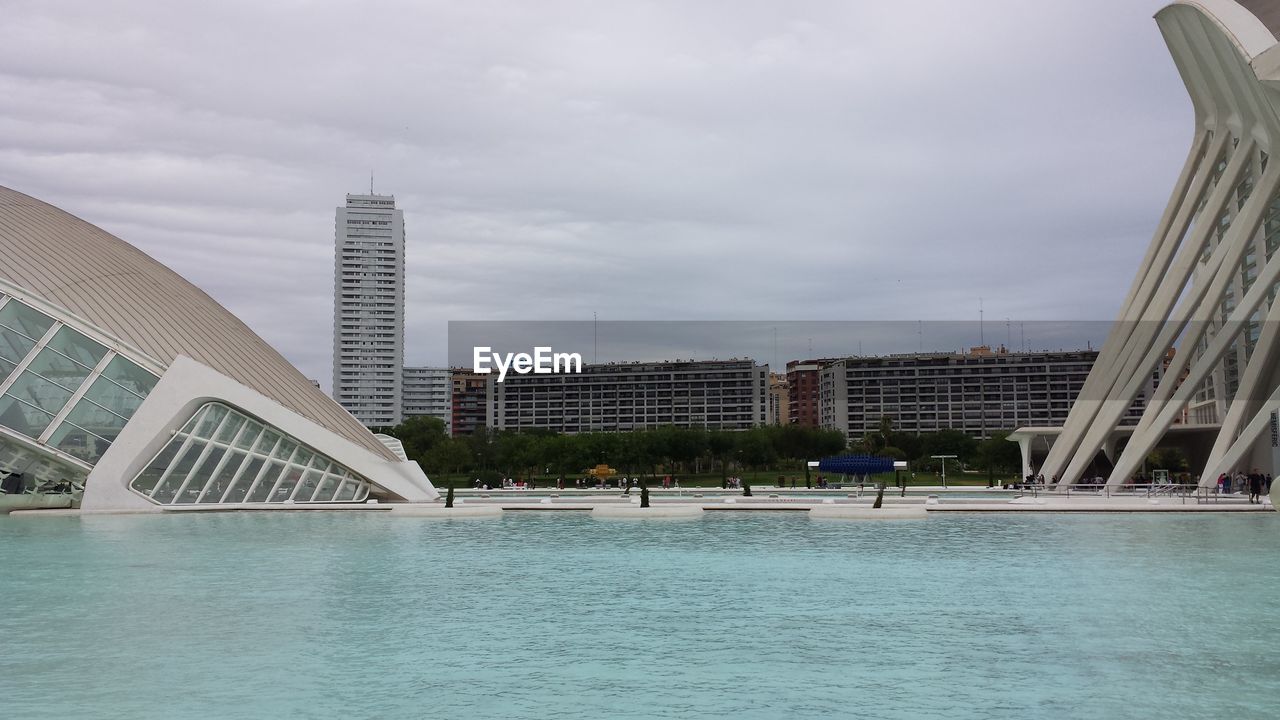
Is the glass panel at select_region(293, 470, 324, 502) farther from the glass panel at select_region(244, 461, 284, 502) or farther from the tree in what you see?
the tree

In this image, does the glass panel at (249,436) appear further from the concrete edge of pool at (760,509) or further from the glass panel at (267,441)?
the concrete edge of pool at (760,509)

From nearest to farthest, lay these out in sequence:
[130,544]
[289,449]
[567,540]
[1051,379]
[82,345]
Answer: [130,544], [567,540], [82,345], [289,449], [1051,379]

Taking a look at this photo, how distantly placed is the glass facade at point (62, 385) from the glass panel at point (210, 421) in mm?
1775

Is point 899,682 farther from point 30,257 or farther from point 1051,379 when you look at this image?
point 1051,379

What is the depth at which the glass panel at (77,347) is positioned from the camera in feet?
104

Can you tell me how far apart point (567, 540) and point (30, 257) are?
19.5 m

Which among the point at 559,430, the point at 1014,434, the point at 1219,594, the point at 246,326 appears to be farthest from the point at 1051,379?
the point at 1219,594

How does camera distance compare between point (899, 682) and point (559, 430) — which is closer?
point (899, 682)

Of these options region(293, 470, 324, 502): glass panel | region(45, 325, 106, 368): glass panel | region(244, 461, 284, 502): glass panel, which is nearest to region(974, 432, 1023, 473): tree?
region(293, 470, 324, 502): glass panel

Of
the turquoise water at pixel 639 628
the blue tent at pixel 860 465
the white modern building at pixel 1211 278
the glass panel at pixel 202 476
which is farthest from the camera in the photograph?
the blue tent at pixel 860 465

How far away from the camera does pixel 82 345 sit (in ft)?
105

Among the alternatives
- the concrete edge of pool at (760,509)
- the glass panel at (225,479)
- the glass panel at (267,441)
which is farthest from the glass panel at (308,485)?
the glass panel at (225,479)

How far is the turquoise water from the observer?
1050 centimetres

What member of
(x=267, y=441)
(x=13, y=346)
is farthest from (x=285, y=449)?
(x=13, y=346)
